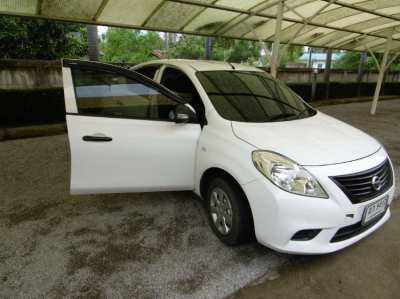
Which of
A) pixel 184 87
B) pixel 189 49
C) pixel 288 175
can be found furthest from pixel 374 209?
pixel 189 49

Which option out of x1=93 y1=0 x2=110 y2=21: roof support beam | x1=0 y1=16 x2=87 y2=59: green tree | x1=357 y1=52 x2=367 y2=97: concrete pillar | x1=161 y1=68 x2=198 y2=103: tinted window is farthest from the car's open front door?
x1=357 y1=52 x2=367 y2=97: concrete pillar

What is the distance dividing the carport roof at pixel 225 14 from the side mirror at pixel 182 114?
3.38 m

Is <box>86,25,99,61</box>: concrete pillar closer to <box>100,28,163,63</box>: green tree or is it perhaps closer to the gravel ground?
the gravel ground

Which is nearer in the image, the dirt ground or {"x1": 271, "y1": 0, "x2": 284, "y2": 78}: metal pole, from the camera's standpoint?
the dirt ground

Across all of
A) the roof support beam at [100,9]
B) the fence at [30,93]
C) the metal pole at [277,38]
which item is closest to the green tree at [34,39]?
the fence at [30,93]

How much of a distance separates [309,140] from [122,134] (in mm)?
1534

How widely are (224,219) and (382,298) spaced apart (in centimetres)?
118

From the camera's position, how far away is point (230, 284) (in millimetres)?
1873

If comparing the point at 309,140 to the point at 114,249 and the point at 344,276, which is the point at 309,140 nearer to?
the point at 344,276

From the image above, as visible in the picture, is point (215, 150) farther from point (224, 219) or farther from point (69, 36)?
point (69, 36)

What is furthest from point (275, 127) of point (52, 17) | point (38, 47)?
point (38, 47)

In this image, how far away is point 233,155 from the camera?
203 centimetres

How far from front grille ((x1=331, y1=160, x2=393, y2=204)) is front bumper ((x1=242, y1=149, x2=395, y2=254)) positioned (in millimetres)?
35

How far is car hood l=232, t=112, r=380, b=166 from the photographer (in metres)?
1.89
